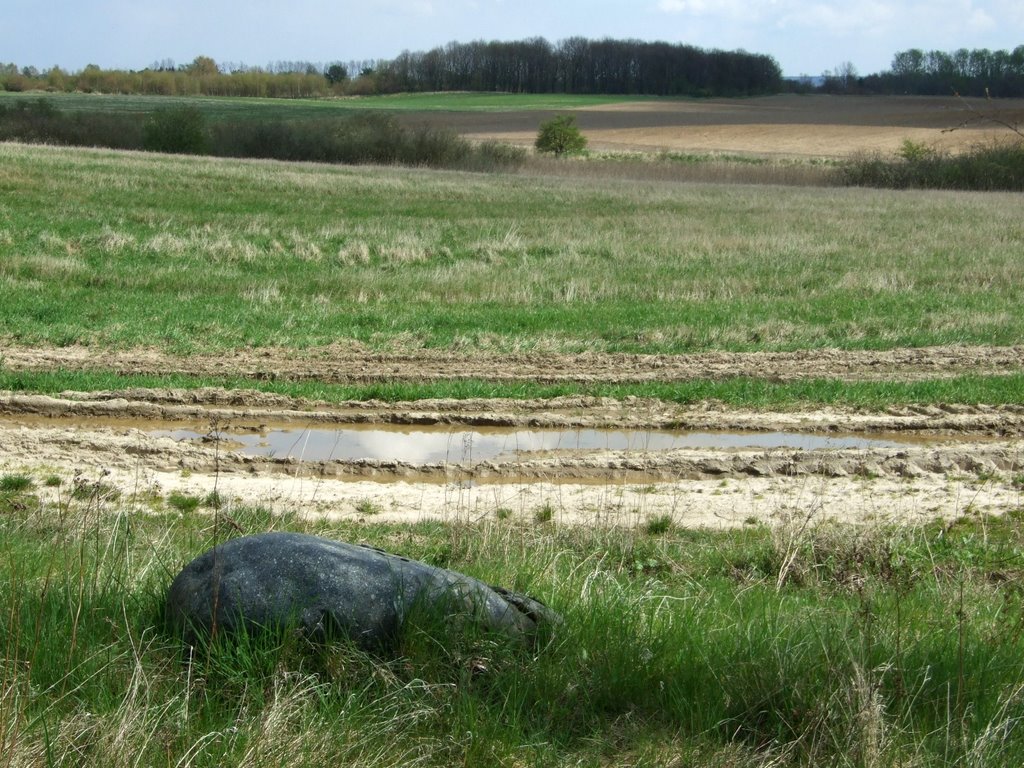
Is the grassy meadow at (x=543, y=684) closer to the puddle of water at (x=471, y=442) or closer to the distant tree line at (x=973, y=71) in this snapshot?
the distant tree line at (x=973, y=71)

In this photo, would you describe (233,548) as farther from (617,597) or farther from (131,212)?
(131,212)

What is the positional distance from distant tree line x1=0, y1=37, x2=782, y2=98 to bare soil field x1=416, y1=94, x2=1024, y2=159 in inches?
748

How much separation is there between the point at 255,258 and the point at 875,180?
141 ft

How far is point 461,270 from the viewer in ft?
66.8

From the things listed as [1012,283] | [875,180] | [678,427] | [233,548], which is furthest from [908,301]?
[875,180]

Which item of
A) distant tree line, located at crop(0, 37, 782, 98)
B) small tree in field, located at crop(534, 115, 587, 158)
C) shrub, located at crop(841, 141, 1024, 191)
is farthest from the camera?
distant tree line, located at crop(0, 37, 782, 98)

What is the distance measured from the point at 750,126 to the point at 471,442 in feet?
274

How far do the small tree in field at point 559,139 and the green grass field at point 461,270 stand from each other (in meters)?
35.2

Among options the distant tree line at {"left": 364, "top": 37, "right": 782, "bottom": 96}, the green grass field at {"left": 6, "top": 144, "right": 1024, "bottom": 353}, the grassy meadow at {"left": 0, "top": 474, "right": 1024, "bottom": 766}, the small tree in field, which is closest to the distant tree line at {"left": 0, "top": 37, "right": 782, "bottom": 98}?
the distant tree line at {"left": 364, "top": 37, "right": 782, "bottom": 96}

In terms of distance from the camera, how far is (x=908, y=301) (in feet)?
61.5

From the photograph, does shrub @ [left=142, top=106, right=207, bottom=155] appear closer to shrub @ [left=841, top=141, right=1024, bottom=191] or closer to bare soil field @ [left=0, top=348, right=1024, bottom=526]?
shrub @ [left=841, top=141, right=1024, bottom=191]

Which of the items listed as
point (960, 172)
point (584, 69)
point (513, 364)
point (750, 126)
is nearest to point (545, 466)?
point (513, 364)

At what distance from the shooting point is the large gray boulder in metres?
4.36

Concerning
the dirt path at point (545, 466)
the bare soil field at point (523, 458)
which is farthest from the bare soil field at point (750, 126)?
the dirt path at point (545, 466)
